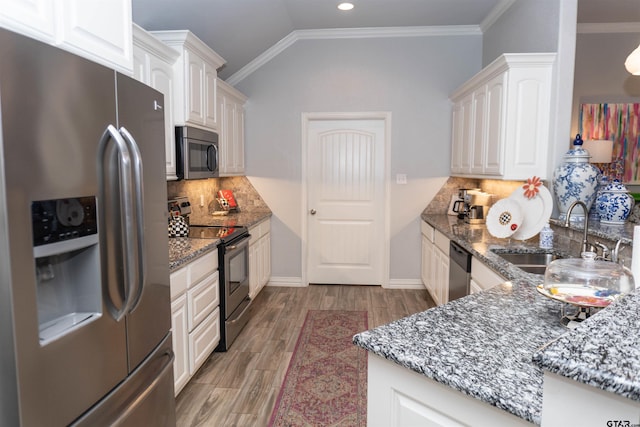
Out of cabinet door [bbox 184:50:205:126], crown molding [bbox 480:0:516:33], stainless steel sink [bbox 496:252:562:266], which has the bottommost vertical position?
stainless steel sink [bbox 496:252:562:266]

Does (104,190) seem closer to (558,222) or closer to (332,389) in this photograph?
(332,389)

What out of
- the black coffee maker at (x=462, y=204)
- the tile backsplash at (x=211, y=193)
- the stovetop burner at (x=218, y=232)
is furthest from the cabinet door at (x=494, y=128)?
the tile backsplash at (x=211, y=193)

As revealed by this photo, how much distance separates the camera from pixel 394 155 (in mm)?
4754

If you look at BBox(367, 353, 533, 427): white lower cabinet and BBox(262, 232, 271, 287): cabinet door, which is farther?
BBox(262, 232, 271, 287): cabinet door

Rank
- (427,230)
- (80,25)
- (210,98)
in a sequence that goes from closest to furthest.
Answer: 1. (80,25)
2. (210,98)
3. (427,230)

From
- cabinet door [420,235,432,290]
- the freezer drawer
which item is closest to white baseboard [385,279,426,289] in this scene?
cabinet door [420,235,432,290]

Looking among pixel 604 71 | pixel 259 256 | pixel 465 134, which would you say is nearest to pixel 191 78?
pixel 259 256

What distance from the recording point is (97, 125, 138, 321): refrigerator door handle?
1255mm

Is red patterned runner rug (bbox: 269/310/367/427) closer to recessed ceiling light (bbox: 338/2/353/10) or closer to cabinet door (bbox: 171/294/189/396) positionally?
cabinet door (bbox: 171/294/189/396)

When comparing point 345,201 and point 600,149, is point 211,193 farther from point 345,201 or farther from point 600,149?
point 600,149

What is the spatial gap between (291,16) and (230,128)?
4.39 feet

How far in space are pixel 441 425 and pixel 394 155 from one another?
13.0ft

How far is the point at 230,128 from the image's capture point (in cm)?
423

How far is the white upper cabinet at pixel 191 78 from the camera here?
2865 mm
